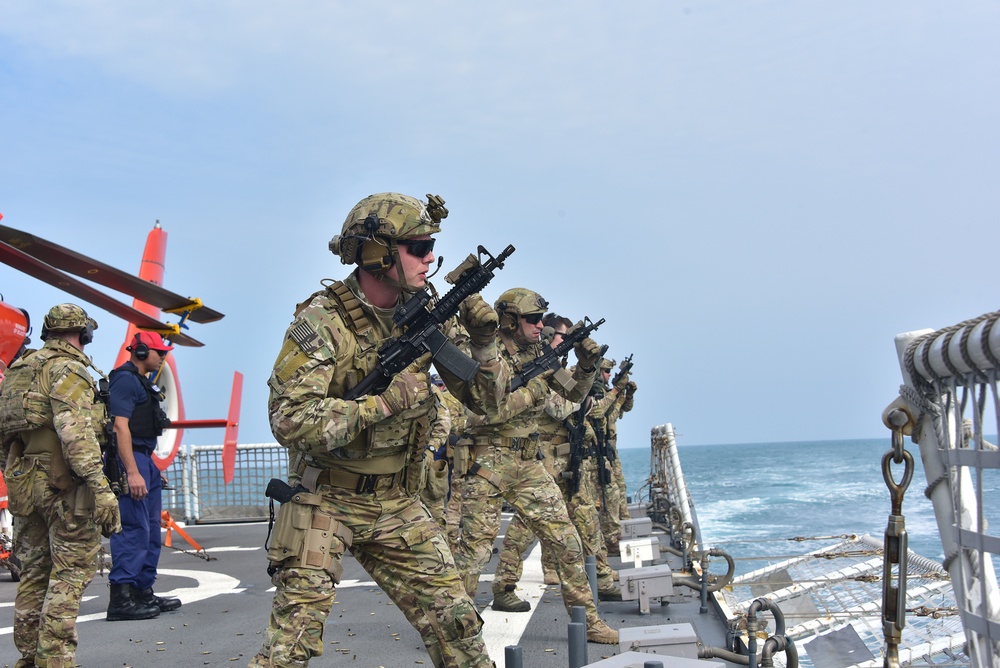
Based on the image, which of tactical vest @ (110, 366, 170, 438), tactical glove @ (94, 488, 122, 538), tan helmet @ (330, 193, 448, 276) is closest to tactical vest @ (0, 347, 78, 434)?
tactical glove @ (94, 488, 122, 538)

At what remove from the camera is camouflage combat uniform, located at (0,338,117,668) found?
562 cm

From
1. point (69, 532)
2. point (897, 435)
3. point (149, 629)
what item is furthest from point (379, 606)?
point (897, 435)

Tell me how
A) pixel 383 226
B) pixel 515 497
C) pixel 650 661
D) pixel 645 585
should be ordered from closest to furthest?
pixel 650 661
pixel 383 226
pixel 515 497
pixel 645 585

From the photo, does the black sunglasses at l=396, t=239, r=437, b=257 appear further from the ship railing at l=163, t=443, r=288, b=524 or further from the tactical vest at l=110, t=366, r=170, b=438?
the ship railing at l=163, t=443, r=288, b=524

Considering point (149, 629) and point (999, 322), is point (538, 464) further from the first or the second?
point (999, 322)

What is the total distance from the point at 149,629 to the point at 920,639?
306 inches

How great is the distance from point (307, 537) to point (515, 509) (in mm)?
3358

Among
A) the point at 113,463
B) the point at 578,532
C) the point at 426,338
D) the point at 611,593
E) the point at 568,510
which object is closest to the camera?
the point at 426,338

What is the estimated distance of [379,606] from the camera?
8477 mm

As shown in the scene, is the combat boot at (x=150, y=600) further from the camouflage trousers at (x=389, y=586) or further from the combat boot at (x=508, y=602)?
the camouflage trousers at (x=389, y=586)

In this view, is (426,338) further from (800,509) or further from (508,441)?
(800,509)

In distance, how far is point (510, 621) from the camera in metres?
7.56

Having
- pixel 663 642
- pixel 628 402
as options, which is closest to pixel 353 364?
pixel 663 642

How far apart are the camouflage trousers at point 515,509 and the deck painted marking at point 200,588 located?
3.43 m
